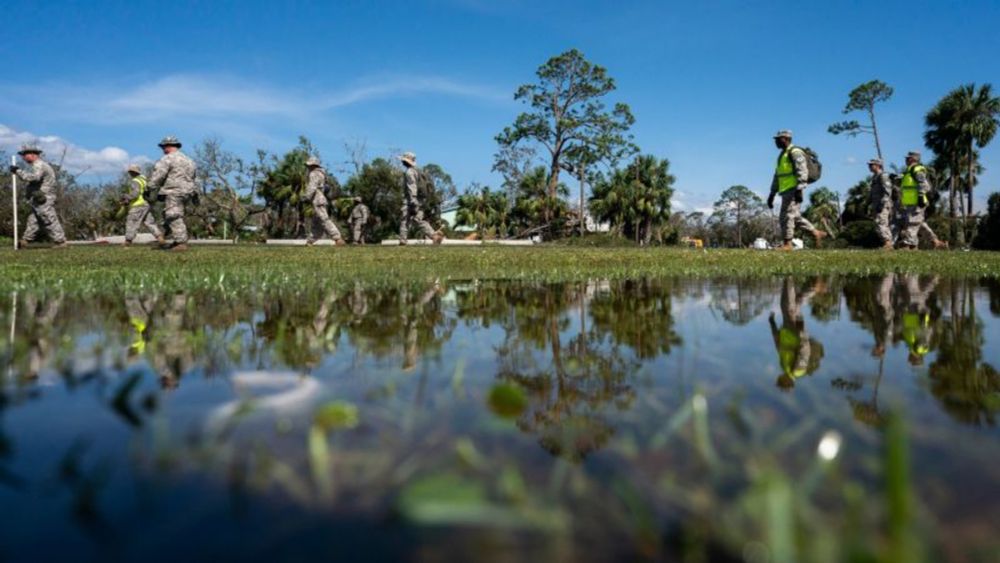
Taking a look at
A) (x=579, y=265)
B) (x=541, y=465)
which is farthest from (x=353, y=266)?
(x=541, y=465)

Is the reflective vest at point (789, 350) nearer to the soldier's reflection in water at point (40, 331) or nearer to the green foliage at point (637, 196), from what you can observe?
the soldier's reflection in water at point (40, 331)

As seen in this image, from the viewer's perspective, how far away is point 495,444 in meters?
1.32

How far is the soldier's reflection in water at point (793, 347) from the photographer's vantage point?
2063 millimetres

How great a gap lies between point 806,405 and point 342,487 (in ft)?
4.16

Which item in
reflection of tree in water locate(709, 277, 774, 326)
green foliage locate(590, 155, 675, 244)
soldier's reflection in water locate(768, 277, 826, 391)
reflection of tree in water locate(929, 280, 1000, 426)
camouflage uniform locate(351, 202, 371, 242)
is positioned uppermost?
green foliage locate(590, 155, 675, 244)

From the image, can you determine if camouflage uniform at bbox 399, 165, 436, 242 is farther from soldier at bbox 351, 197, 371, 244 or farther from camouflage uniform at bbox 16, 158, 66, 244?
camouflage uniform at bbox 16, 158, 66, 244

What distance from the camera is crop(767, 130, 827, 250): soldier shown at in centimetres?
1291

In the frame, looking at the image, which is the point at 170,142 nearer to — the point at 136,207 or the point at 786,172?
the point at 136,207

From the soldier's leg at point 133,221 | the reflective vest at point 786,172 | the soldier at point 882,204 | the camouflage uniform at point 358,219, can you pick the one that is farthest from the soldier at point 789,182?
the camouflage uniform at point 358,219

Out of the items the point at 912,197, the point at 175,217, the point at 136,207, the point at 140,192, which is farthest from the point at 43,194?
the point at 912,197

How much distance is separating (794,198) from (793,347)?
12.2 metres

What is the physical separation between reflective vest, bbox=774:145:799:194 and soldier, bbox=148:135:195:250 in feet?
42.1

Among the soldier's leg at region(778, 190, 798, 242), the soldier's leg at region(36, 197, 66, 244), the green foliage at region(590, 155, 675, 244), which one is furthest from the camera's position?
the green foliage at region(590, 155, 675, 244)

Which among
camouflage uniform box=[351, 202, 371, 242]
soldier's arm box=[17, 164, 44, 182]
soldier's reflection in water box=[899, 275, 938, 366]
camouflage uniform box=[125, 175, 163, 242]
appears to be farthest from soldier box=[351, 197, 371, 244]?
soldier's reflection in water box=[899, 275, 938, 366]
